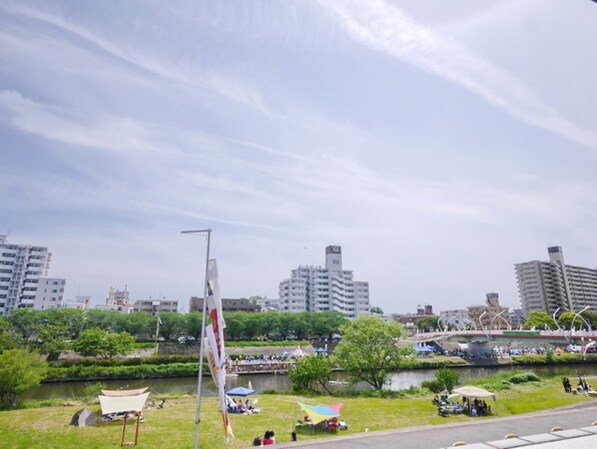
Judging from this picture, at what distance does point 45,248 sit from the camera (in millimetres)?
122188

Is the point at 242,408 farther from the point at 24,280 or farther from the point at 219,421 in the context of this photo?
the point at 24,280

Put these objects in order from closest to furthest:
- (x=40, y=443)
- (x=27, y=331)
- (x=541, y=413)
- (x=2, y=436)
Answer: (x=40, y=443)
(x=2, y=436)
(x=541, y=413)
(x=27, y=331)

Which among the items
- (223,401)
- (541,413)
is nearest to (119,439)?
(223,401)

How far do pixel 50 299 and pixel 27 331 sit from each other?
5291 centimetres

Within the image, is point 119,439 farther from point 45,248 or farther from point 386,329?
point 45,248

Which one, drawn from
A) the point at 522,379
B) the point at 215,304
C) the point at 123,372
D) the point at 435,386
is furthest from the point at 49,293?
the point at 215,304

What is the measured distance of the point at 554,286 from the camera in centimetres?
16688

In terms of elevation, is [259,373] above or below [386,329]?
below

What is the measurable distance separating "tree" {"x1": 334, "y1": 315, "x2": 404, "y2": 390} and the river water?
7.46m

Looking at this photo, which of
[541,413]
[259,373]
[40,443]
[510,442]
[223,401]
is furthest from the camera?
[259,373]

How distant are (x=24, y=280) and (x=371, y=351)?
4783 inches

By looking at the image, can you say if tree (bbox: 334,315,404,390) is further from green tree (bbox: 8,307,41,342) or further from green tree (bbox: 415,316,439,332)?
green tree (bbox: 415,316,439,332)

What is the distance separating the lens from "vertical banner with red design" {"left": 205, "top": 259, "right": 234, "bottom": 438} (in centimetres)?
1243

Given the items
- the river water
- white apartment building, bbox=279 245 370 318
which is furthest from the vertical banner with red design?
white apartment building, bbox=279 245 370 318
